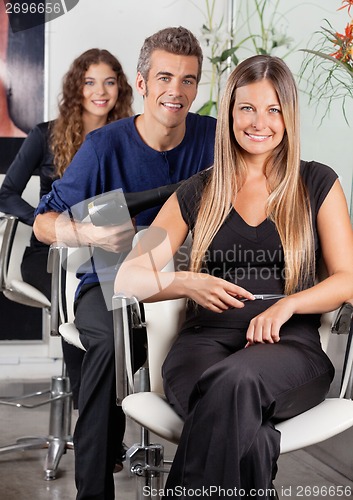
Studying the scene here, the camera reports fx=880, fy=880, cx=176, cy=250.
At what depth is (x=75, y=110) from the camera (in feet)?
10.7

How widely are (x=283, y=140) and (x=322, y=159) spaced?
103cm

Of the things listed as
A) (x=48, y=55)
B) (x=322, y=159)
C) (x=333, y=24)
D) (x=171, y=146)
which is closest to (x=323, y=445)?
(x=322, y=159)

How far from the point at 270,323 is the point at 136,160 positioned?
78 centimetres

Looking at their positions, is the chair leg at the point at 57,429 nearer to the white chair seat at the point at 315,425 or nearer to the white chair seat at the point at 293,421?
the white chair seat at the point at 293,421

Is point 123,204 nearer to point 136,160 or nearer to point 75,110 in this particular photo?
point 136,160

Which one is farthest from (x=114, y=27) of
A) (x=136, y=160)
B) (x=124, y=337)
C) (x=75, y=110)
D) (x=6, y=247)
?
(x=124, y=337)

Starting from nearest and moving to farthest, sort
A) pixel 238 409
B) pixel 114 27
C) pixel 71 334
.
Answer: pixel 238 409 < pixel 71 334 < pixel 114 27

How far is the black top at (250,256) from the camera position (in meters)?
1.98

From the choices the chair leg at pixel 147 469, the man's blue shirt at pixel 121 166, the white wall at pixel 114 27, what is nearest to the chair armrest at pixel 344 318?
the chair leg at pixel 147 469

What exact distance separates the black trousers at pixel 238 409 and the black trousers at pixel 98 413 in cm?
41

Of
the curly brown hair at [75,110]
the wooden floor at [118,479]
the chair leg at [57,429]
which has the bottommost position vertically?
the wooden floor at [118,479]

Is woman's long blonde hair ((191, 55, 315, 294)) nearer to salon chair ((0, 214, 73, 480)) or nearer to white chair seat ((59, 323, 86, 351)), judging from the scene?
white chair seat ((59, 323, 86, 351))

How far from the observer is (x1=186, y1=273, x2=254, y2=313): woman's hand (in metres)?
1.88

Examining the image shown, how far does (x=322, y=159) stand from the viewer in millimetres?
3057
